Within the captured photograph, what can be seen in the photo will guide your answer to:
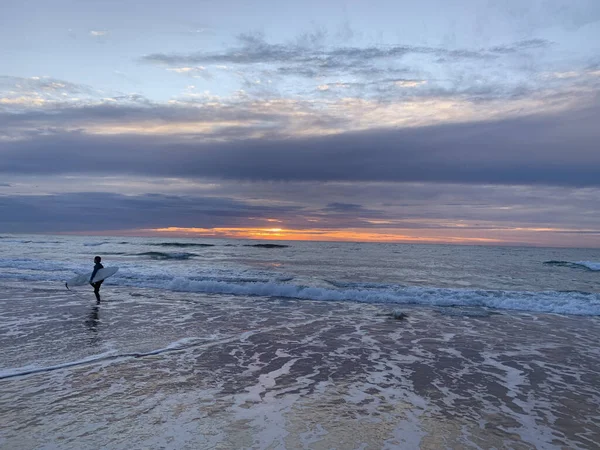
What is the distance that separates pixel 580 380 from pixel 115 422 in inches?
377

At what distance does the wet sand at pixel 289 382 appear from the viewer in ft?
20.4

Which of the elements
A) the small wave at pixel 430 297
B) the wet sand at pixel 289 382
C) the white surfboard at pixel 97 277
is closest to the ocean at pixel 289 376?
the wet sand at pixel 289 382

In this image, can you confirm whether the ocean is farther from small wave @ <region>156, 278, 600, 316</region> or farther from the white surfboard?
small wave @ <region>156, 278, 600, 316</region>

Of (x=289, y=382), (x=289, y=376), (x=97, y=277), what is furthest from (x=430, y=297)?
(x=97, y=277)

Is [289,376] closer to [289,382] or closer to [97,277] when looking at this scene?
[289,382]

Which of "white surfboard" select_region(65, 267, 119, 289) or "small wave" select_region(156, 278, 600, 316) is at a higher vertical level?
"white surfboard" select_region(65, 267, 119, 289)

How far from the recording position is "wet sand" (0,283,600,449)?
20.4 ft

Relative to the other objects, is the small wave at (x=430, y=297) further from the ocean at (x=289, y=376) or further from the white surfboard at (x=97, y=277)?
the white surfboard at (x=97, y=277)

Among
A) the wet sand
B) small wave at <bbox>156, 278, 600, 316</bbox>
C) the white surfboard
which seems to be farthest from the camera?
small wave at <bbox>156, 278, 600, 316</bbox>

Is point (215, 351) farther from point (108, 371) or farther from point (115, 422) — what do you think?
point (115, 422)

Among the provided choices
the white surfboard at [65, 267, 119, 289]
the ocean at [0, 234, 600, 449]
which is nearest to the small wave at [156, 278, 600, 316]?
the ocean at [0, 234, 600, 449]

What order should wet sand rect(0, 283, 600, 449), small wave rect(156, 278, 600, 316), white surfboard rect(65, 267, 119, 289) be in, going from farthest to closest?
small wave rect(156, 278, 600, 316), white surfboard rect(65, 267, 119, 289), wet sand rect(0, 283, 600, 449)

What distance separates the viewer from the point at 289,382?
8719 millimetres

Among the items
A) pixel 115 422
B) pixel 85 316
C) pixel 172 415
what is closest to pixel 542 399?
pixel 172 415
